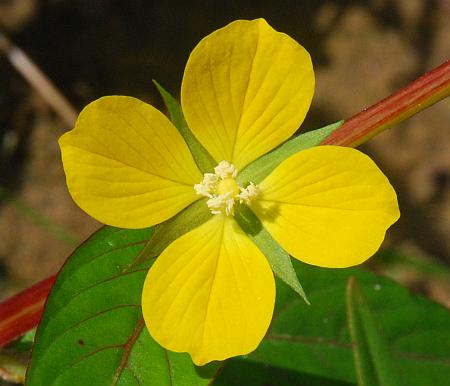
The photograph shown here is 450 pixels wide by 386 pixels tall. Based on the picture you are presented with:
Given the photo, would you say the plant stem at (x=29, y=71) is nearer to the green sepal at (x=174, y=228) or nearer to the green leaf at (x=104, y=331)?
the green sepal at (x=174, y=228)

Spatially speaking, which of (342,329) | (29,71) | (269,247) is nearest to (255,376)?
(342,329)

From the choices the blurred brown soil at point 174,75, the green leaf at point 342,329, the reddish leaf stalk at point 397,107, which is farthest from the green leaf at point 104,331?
the blurred brown soil at point 174,75

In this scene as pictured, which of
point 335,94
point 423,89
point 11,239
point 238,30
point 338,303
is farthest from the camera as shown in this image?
point 335,94

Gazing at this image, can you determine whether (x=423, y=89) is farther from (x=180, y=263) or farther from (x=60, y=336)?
(x=60, y=336)

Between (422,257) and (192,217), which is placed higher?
(192,217)

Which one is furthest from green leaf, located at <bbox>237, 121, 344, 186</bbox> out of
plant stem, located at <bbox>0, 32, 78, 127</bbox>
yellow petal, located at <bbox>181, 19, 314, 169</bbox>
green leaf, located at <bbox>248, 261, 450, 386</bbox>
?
plant stem, located at <bbox>0, 32, 78, 127</bbox>

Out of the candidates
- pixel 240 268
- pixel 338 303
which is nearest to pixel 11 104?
pixel 338 303

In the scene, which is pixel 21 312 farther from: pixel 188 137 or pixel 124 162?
pixel 188 137

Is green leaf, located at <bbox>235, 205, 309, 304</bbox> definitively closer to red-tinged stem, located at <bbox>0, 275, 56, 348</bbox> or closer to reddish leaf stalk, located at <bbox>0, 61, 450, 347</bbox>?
reddish leaf stalk, located at <bbox>0, 61, 450, 347</bbox>
